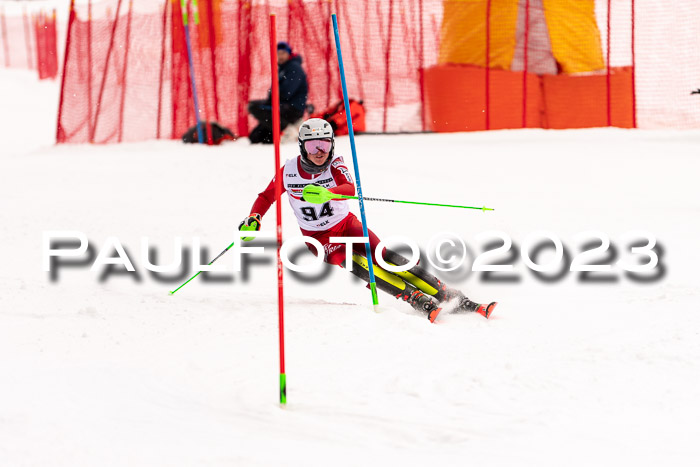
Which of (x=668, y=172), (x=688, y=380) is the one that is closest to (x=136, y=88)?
(x=668, y=172)

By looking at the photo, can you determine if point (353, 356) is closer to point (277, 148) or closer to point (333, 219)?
point (277, 148)

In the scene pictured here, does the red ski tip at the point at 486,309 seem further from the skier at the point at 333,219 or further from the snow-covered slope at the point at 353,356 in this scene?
the snow-covered slope at the point at 353,356

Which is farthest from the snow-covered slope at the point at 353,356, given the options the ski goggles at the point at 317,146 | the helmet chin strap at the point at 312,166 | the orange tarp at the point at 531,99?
the orange tarp at the point at 531,99

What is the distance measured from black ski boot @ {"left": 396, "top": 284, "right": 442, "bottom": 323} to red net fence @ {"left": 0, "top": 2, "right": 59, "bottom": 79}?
103 feet

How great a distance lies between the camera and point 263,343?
538 centimetres

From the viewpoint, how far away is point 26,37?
37.0 m

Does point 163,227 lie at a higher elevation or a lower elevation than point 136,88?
lower

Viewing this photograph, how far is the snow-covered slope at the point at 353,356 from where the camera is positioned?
3.77 meters

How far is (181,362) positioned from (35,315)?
1.49 m

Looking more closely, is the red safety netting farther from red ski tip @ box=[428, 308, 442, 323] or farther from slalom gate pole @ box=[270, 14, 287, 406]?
slalom gate pole @ box=[270, 14, 287, 406]

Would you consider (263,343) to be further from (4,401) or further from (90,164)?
(90,164)

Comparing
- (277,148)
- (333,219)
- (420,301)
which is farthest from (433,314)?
(277,148)

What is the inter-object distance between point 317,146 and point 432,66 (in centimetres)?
967
